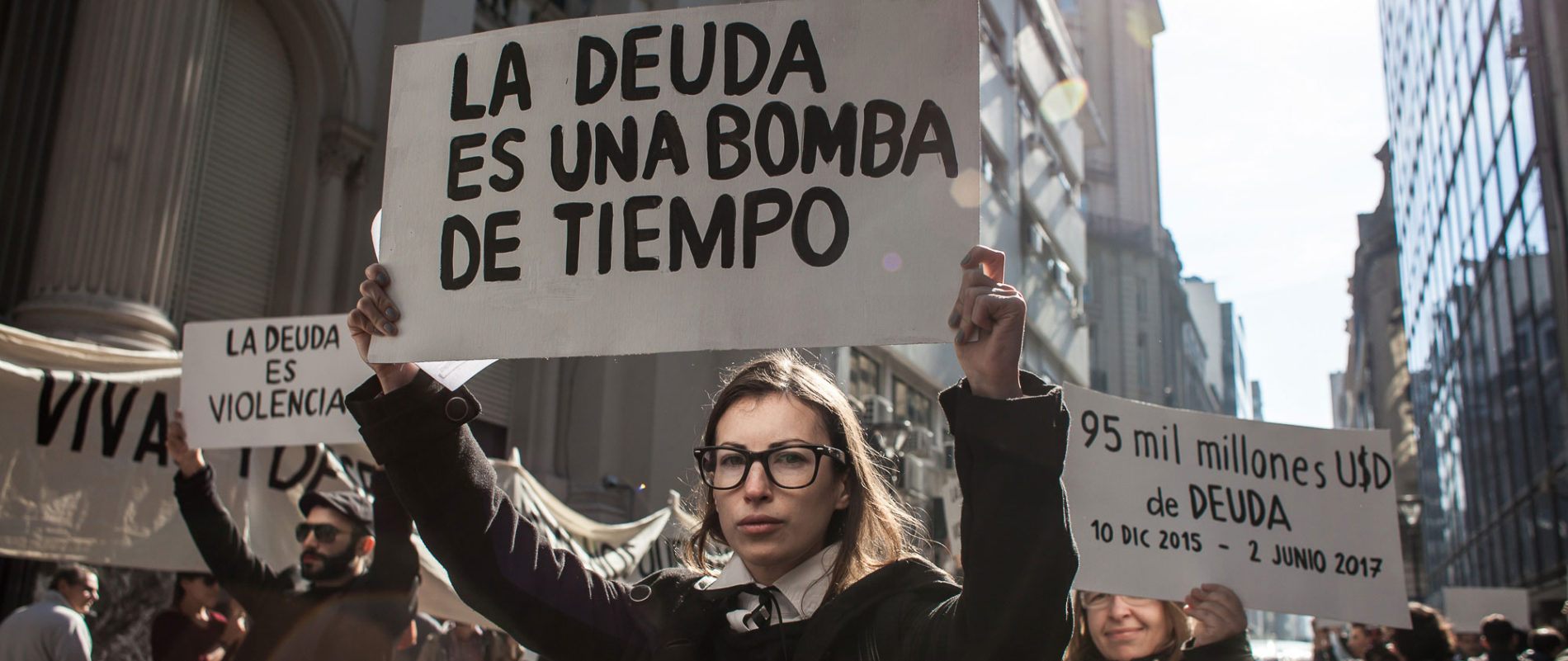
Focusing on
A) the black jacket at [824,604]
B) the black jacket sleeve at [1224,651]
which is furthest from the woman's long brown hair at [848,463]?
the black jacket sleeve at [1224,651]

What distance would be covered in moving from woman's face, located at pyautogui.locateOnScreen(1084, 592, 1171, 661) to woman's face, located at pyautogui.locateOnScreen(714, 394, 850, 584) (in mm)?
1976

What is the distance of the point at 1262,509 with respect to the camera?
4113 millimetres

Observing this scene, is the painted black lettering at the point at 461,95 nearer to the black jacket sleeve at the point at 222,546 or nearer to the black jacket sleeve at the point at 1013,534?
the black jacket sleeve at the point at 1013,534

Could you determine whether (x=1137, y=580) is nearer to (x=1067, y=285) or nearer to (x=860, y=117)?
(x=860, y=117)

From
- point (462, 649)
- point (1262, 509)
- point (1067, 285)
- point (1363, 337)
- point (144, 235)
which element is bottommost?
point (462, 649)

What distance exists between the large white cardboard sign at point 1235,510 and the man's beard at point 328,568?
8.49 ft

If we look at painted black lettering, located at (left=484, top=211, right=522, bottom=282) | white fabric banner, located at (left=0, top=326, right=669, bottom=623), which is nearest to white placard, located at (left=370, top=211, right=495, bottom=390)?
painted black lettering, located at (left=484, top=211, right=522, bottom=282)

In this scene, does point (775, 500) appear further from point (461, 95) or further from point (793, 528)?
point (461, 95)

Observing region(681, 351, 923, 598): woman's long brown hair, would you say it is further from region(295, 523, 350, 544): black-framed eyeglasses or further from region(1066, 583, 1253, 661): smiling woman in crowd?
region(295, 523, 350, 544): black-framed eyeglasses

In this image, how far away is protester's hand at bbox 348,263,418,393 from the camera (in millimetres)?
2127

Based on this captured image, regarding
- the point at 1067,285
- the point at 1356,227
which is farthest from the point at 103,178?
A: the point at 1356,227

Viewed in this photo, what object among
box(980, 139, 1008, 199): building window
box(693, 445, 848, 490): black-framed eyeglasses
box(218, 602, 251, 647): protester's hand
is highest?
box(980, 139, 1008, 199): building window

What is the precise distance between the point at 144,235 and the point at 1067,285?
31116 millimetres

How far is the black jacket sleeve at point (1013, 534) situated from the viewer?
5.43 ft
